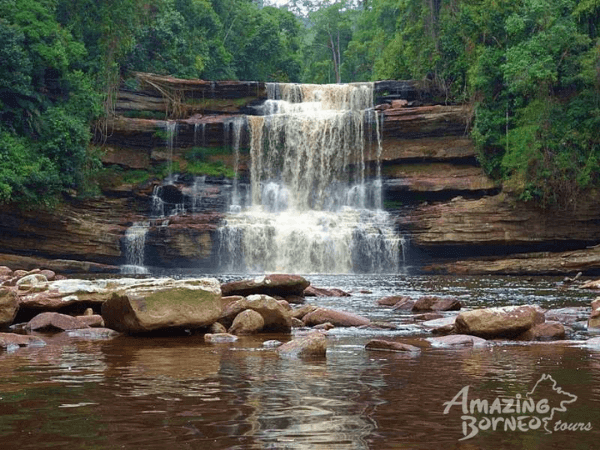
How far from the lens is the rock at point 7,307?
10859mm

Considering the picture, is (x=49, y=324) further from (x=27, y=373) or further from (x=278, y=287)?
(x=278, y=287)

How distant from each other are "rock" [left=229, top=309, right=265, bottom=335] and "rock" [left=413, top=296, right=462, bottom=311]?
4.73m

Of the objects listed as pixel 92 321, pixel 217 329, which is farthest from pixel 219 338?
pixel 92 321

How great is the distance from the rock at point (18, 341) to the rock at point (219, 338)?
201cm

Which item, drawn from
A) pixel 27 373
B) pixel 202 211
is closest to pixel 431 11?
pixel 202 211

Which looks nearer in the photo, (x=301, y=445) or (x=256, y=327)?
(x=301, y=445)

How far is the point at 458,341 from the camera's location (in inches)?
389

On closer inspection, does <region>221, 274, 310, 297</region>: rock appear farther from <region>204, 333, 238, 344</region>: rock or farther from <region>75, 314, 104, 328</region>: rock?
<region>204, 333, 238, 344</region>: rock

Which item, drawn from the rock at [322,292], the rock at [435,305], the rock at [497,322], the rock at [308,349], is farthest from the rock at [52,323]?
the rock at [322,292]

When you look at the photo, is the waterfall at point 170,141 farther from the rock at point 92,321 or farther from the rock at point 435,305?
the rock at point 92,321

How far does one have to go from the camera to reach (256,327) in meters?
11.3

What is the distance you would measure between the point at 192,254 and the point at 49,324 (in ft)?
76.3

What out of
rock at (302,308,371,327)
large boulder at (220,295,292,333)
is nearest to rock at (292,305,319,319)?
rock at (302,308,371,327)

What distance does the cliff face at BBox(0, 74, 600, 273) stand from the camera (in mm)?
32719
